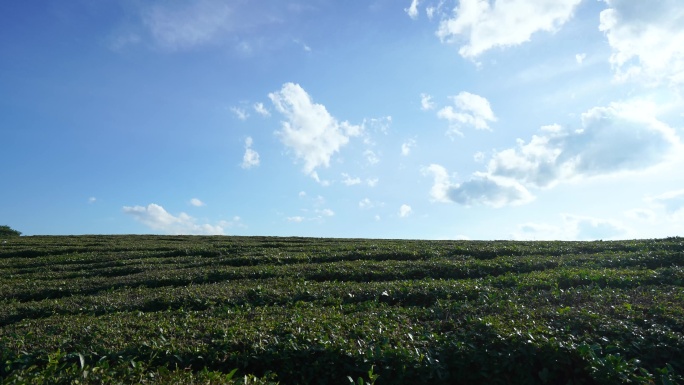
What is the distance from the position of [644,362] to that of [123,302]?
12012 millimetres

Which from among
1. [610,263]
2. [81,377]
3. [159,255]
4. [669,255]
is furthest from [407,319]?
[159,255]

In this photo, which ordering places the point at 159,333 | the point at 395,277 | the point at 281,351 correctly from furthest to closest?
1. the point at 395,277
2. the point at 159,333
3. the point at 281,351

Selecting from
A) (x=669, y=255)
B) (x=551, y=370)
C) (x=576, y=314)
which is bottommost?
(x=551, y=370)

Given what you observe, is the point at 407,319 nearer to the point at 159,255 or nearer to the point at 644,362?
the point at 644,362

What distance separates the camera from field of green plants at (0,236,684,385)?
22.9 feet

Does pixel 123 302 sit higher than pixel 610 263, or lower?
lower

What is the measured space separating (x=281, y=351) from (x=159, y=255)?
60.4 ft

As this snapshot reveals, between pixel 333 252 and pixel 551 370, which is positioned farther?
pixel 333 252

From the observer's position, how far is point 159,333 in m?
8.31

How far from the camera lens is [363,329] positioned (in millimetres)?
8234

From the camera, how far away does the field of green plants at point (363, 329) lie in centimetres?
696

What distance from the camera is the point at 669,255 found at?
52.1 feet

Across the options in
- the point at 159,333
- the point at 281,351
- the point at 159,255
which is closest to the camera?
the point at 281,351

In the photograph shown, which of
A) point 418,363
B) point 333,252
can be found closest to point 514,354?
point 418,363
